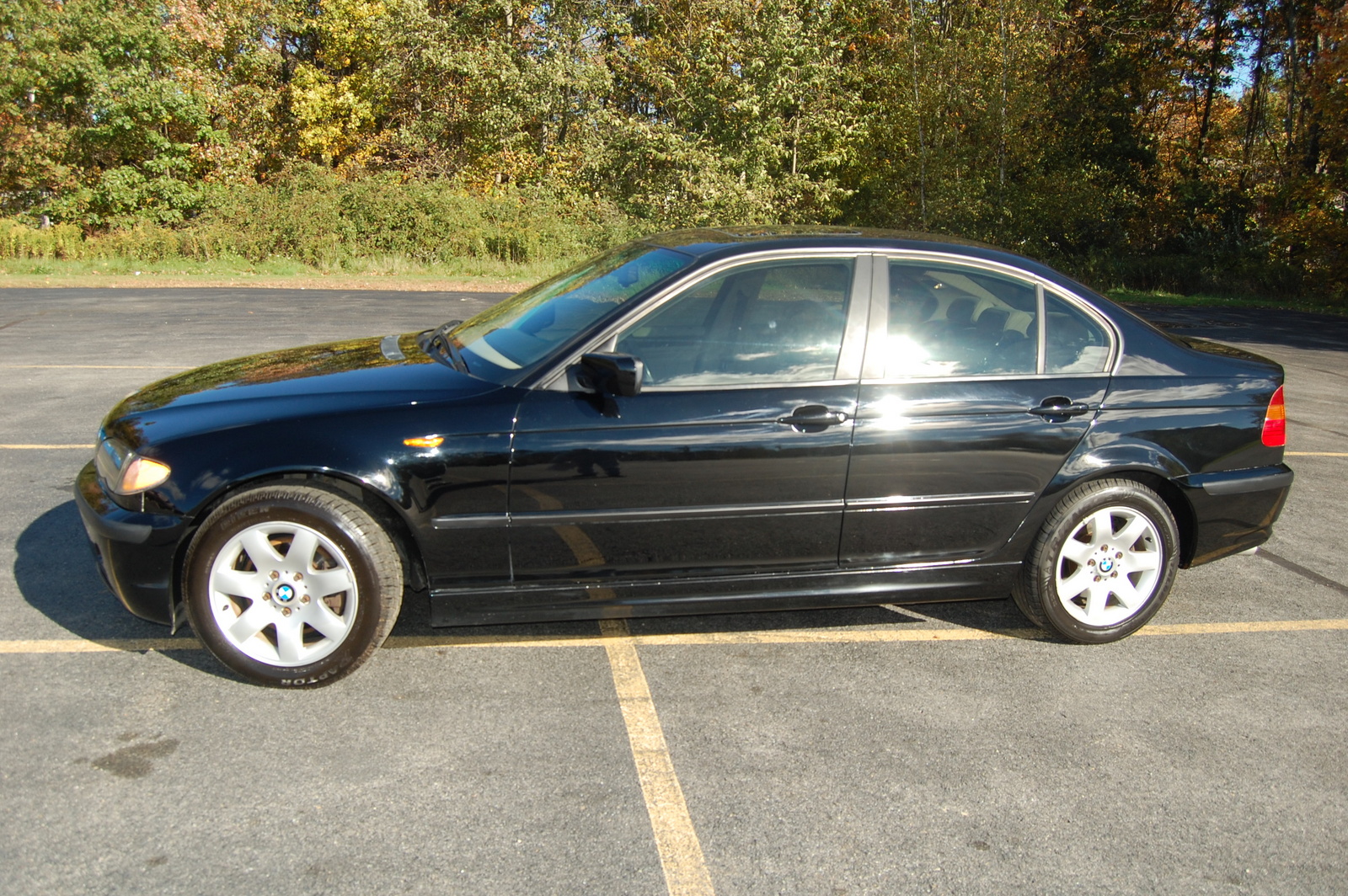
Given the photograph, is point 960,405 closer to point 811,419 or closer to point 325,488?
point 811,419

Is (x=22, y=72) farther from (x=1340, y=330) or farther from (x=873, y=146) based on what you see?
(x=1340, y=330)

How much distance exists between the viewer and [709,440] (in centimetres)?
388

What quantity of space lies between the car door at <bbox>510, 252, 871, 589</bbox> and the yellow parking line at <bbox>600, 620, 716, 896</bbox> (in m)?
0.40

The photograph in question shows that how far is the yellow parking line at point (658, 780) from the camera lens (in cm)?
283

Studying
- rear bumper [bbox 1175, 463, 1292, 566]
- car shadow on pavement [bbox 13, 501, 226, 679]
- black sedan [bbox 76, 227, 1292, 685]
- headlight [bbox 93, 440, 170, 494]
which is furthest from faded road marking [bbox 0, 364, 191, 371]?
rear bumper [bbox 1175, 463, 1292, 566]

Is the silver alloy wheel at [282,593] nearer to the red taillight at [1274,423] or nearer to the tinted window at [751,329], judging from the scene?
the tinted window at [751,329]

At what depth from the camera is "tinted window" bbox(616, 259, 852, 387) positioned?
397 centimetres

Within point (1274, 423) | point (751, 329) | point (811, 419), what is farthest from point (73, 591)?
point (1274, 423)

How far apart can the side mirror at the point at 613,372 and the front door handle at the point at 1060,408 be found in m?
1.65

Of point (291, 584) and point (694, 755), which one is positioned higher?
point (291, 584)

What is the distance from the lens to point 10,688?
3.65 meters

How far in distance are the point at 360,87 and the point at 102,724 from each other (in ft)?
112

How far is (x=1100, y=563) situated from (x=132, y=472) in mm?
3764

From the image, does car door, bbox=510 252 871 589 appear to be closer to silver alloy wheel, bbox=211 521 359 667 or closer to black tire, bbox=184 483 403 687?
black tire, bbox=184 483 403 687
